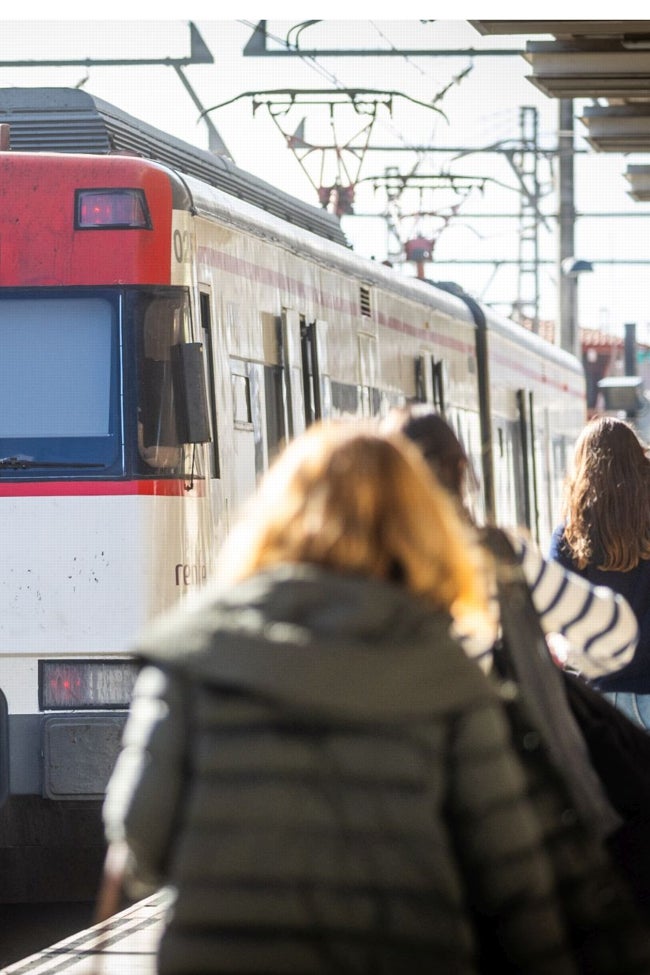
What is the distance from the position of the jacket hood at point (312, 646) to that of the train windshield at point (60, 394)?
4488mm

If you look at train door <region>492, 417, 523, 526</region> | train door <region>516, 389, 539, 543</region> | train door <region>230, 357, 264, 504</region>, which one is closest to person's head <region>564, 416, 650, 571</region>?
train door <region>230, 357, 264, 504</region>

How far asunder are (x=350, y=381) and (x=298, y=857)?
7.43 meters

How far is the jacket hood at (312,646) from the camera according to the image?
2.50 m

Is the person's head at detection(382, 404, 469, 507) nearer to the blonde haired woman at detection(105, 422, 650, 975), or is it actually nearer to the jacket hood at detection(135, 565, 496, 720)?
the blonde haired woman at detection(105, 422, 650, 975)

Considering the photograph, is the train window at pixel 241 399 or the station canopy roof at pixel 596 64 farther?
the station canopy roof at pixel 596 64

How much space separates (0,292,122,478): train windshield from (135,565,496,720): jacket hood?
4488mm

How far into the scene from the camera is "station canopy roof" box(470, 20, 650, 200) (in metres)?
8.30

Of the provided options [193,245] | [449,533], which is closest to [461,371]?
[193,245]

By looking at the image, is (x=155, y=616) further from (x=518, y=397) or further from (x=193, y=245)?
(x=518, y=397)


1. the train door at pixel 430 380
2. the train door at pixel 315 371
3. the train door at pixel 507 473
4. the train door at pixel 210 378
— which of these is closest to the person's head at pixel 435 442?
the train door at pixel 210 378

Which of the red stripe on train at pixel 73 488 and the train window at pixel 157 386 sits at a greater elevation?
the train window at pixel 157 386

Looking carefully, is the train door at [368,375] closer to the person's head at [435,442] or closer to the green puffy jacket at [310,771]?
the person's head at [435,442]

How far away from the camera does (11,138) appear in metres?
8.73

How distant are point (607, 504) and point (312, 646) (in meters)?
2.61
